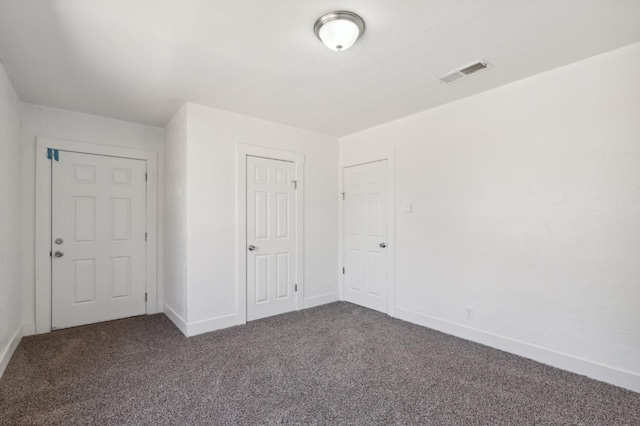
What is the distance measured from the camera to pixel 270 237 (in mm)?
3961

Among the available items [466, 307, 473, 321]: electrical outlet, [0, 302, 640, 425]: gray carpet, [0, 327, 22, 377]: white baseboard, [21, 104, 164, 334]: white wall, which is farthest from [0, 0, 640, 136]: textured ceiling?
[0, 302, 640, 425]: gray carpet

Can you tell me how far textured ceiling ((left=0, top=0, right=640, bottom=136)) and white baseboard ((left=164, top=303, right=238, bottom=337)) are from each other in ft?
7.76

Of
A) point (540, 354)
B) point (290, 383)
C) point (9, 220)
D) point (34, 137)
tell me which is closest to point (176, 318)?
point (9, 220)

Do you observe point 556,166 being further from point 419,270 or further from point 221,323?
point 221,323

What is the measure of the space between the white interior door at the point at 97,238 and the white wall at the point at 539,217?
344 centimetres

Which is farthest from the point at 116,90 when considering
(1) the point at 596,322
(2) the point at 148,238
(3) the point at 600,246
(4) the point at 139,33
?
(1) the point at 596,322

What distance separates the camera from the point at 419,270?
3.63 meters

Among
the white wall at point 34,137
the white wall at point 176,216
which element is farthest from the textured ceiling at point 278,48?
the white wall at point 176,216

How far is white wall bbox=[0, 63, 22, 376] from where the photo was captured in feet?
8.42

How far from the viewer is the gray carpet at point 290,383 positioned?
1977 millimetres

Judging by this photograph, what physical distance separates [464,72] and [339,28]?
1329mm

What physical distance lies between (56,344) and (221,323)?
1555 millimetres

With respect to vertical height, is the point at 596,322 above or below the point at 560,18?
below

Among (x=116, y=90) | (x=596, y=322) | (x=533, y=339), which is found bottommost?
(x=533, y=339)
